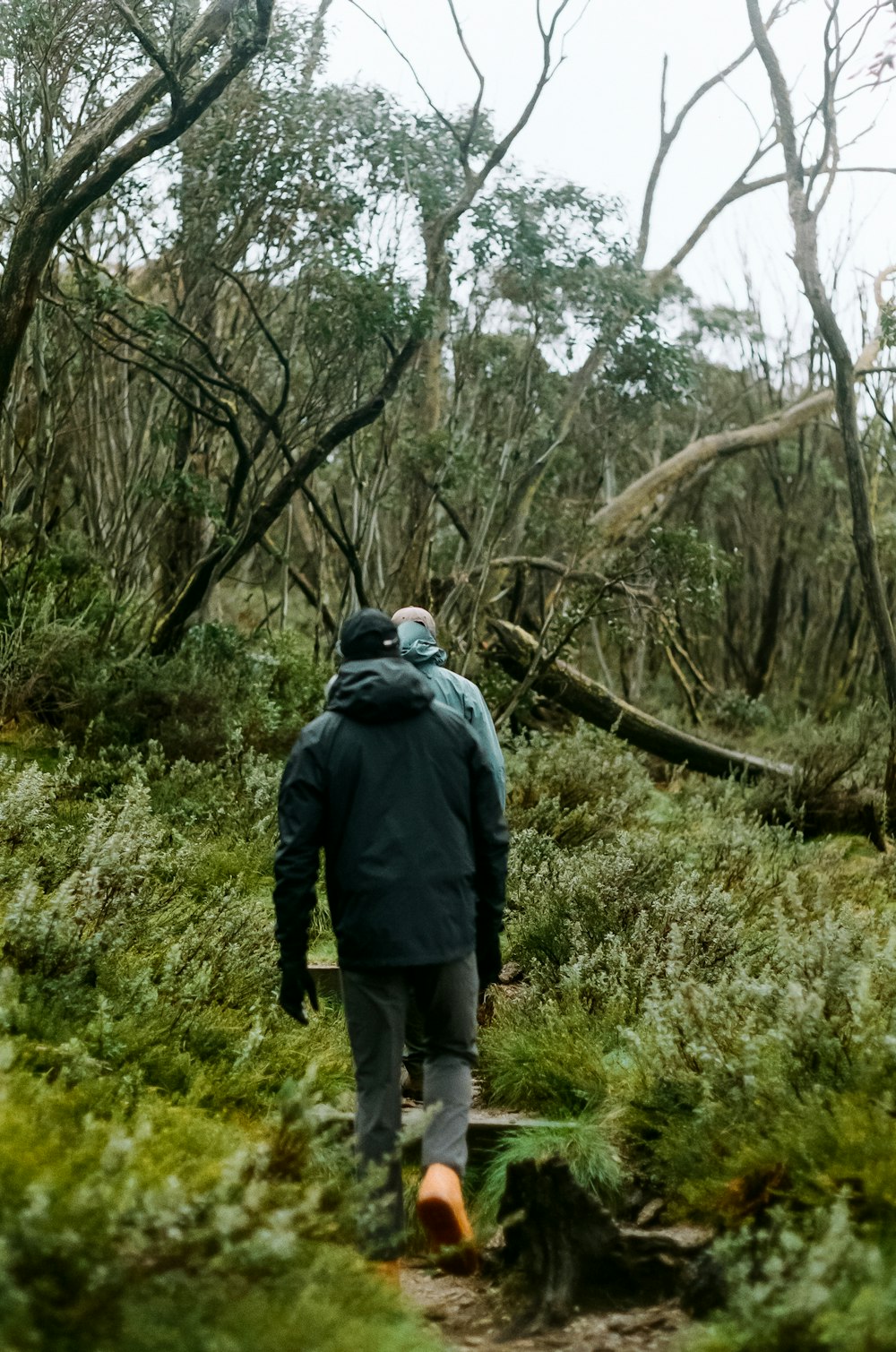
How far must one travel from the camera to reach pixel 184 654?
10.9 metres

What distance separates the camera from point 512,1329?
3748 mm

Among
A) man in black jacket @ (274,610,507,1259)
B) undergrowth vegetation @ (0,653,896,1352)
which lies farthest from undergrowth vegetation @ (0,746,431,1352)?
man in black jacket @ (274,610,507,1259)

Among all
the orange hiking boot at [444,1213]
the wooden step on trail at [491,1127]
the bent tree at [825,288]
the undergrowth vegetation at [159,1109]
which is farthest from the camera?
the bent tree at [825,288]

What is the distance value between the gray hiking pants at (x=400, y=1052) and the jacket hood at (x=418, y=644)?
71.5 inches

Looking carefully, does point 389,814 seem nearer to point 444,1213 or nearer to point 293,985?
point 293,985

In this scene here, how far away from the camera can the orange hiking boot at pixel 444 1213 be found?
3.51 m

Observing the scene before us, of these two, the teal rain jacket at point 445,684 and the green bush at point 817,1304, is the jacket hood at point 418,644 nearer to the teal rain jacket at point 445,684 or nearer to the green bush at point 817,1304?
the teal rain jacket at point 445,684

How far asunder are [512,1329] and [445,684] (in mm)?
2532

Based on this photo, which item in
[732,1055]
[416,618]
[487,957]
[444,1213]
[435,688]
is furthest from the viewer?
[416,618]

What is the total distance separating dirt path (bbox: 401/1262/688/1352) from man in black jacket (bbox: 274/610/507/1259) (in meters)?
0.37

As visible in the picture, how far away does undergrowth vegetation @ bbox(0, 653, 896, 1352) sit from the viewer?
2.57 meters

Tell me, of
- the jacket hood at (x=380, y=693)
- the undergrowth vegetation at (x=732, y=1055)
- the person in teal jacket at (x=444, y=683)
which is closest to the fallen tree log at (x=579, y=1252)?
the undergrowth vegetation at (x=732, y=1055)

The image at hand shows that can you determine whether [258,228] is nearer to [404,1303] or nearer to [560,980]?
[560,980]

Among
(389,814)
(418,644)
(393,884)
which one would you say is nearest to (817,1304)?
(393,884)
